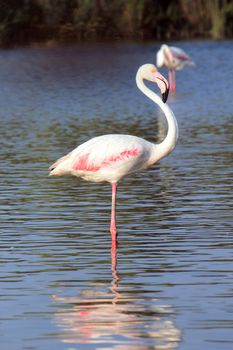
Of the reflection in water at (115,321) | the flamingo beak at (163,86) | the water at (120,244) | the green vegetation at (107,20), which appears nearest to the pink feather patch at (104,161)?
the water at (120,244)

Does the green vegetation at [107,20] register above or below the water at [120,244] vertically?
below

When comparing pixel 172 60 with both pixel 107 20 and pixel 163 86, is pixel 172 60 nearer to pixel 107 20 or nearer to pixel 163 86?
pixel 107 20

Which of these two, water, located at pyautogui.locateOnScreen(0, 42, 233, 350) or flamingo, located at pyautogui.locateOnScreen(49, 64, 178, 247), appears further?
flamingo, located at pyautogui.locateOnScreen(49, 64, 178, 247)

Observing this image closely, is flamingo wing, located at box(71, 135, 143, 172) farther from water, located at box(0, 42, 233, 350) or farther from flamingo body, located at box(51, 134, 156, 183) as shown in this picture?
water, located at box(0, 42, 233, 350)

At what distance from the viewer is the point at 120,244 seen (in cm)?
1005

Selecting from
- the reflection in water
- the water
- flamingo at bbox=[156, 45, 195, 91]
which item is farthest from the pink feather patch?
flamingo at bbox=[156, 45, 195, 91]

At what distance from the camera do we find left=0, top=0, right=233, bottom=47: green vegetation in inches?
1740

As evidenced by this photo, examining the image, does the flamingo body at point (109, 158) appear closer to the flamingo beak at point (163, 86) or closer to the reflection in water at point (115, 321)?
the flamingo beak at point (163, 86)

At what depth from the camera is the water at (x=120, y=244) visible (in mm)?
7293

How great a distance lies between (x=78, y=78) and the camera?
32.2 meters

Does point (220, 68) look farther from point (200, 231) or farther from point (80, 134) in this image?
point (200, 231)

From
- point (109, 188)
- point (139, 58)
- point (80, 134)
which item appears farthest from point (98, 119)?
point (139, 58)

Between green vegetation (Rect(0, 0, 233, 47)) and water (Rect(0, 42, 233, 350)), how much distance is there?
22.7 m

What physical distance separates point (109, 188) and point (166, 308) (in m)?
5.48
